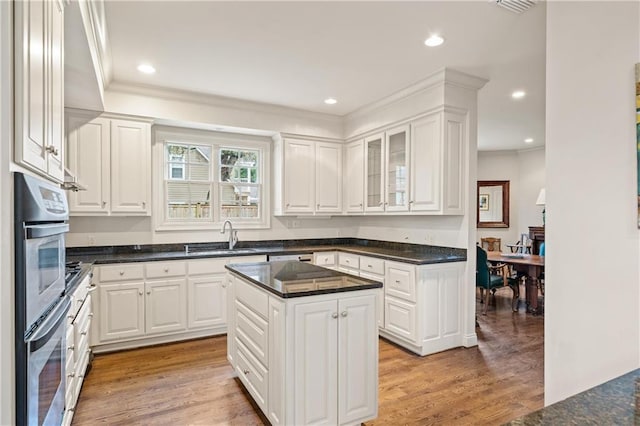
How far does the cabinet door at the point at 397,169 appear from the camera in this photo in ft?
13.4

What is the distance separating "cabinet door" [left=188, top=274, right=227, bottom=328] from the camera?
3.95m

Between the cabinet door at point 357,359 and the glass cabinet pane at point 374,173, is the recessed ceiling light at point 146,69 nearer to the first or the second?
the glass cabinet pane at point 374,173

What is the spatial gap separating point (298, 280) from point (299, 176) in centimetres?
278

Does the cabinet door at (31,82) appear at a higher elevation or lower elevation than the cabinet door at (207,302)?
higher

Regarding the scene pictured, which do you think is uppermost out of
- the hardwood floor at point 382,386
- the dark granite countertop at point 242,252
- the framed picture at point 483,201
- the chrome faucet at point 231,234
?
the framed picture at point 483,201

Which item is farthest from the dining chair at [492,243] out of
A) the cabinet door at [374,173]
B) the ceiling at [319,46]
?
the cabinet door at [374,173]

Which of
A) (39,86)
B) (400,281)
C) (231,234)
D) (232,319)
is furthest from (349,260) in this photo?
(39,86)

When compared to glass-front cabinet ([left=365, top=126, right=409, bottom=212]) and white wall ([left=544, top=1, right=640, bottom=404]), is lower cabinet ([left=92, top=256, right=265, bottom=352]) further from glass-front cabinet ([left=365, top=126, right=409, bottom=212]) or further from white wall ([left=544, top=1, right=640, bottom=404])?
white wall ([left=544, top=1, right=640, bottom=404])

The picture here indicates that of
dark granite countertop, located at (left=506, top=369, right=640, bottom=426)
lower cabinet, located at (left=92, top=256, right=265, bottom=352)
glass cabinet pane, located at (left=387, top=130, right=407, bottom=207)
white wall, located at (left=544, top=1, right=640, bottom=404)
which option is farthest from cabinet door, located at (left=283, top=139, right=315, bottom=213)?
dark granite countertop, located at (left=506, top=369, right=640, bottom=426)

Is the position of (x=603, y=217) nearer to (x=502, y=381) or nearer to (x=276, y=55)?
(x=502, y=381)

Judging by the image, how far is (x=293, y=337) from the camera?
6.50ft

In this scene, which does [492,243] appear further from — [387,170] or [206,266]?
[206,266]

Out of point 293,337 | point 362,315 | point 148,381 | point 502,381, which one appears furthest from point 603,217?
point 148,381

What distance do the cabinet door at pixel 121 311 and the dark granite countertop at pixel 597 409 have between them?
12.2 feet
